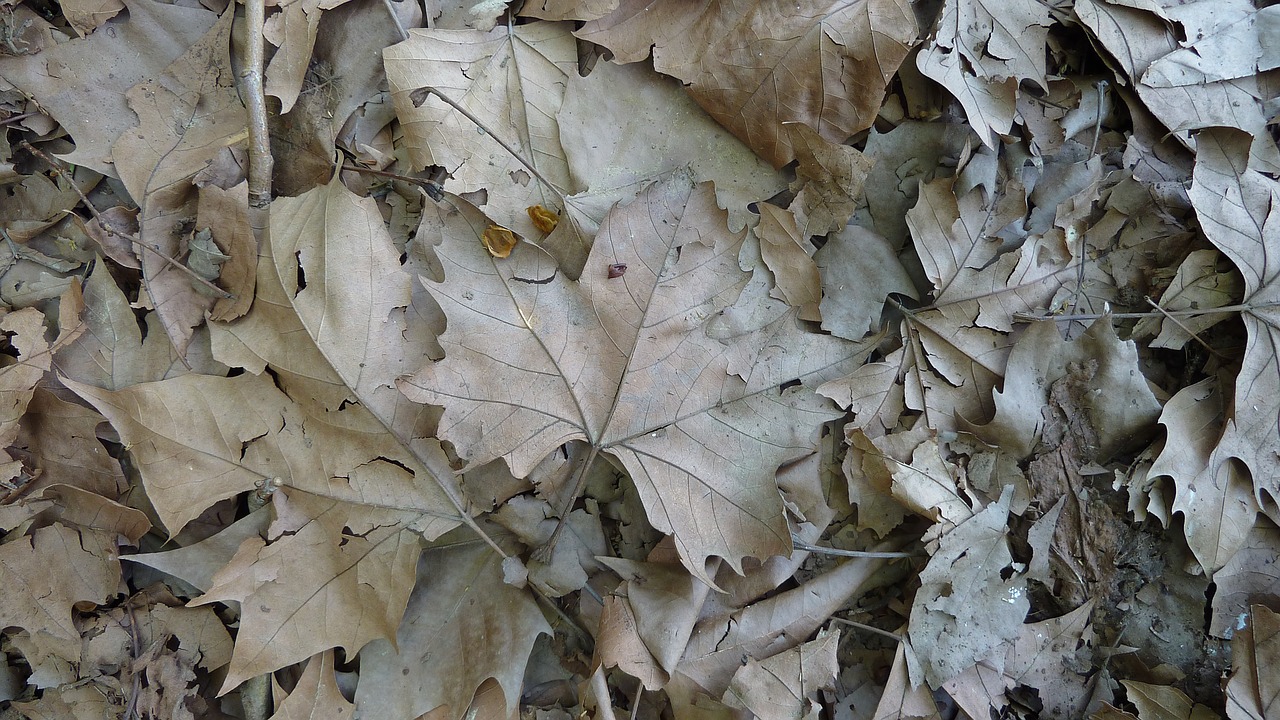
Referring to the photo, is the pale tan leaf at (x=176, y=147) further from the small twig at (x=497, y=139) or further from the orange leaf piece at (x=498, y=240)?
the orange leaf piece at (x=498, y=240)

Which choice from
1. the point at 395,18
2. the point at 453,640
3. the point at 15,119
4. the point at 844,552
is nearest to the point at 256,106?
the point at 395,18

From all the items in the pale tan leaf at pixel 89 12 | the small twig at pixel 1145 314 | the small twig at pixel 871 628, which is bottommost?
the small twig at pixel 871 628

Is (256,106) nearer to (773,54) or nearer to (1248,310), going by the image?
(773,54)

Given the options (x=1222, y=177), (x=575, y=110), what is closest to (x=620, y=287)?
(x=575, y=110)

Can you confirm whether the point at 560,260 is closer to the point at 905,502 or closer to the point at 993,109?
the point at 905,502

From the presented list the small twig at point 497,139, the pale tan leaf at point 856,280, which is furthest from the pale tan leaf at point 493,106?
the pale tan leaf at point 856,280

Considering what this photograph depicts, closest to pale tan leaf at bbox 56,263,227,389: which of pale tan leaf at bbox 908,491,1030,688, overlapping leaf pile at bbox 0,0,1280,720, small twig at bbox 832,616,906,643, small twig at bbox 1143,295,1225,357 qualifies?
overlapping leaf pile at bbox 0,0,1280,720
